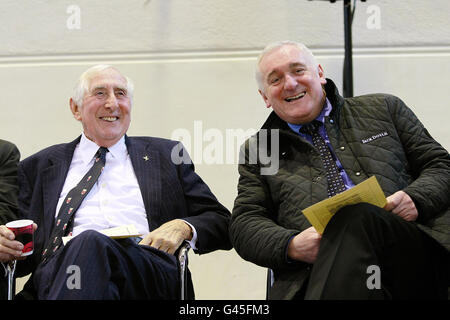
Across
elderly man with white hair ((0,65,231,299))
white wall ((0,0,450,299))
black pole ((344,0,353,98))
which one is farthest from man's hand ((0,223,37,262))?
black pole ((344,0,353,98))

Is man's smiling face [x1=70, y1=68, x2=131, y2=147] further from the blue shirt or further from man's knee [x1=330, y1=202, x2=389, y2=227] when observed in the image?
man's knee [x1=330, y1=202, x2=389, y2=227]

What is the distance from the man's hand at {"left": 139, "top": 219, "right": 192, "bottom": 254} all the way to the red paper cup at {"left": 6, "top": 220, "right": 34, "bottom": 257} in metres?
0.39

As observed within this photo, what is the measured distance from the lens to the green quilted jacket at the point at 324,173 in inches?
67.7

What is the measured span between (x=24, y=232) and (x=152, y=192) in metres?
0.55

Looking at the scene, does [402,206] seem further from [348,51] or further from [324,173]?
[348,51]

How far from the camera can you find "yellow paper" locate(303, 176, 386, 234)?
150 centimetres

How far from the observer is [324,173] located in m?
1.91

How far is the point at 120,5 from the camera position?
10.8ft

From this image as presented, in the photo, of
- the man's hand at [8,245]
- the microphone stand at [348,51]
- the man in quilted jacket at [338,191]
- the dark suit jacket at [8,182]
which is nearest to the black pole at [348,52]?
the microphone stand at [348,51]

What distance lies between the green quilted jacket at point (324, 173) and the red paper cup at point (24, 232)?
717 millimetres

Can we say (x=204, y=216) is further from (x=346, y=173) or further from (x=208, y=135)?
(x=208, y=135)

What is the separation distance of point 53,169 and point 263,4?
5.51 feet

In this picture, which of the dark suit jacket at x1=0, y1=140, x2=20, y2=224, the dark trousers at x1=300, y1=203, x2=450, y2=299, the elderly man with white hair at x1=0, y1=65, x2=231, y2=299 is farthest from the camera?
the dark suit jacket at x1=0, y1=140, x2=20, y2=224

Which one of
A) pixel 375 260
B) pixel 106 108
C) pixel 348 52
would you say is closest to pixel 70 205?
pixel 106 108
